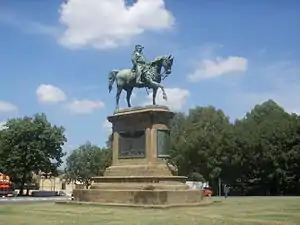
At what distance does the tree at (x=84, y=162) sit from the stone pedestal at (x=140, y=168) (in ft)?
196

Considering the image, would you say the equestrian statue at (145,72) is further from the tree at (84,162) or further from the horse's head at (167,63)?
the tree at (84,162)

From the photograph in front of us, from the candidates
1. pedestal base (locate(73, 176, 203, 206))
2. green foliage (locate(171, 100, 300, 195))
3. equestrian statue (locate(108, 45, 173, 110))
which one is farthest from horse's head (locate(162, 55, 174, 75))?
green foliage (locate(171, 100, 300, 195))

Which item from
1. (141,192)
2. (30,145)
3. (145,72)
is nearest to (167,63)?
(145,72)

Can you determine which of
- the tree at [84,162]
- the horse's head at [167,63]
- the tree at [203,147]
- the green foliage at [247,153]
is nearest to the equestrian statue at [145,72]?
the horse's head at [167,63]

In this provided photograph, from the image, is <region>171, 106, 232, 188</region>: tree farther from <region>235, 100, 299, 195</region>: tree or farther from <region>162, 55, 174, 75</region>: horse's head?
<region>162, 55, 174, 75</region>: horse's head

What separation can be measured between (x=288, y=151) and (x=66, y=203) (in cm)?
4230

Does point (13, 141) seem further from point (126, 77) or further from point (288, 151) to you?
point (126, 77)

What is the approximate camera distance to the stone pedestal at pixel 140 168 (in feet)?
90.4

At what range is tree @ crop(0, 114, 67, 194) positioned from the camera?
244 feet

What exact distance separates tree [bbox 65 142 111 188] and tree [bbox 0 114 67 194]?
14.4 meters

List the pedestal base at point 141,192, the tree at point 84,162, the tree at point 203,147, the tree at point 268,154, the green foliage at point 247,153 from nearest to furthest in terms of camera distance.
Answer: the pedestal base at point 141,192
the tree at point 268,154
the green foliage at point 247,153
the tree at point 203,147
the tree at point 84,162

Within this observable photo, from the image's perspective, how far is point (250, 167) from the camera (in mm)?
69500

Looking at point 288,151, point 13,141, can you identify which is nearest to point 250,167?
point 288,151

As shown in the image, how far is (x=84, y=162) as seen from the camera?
92.2m
